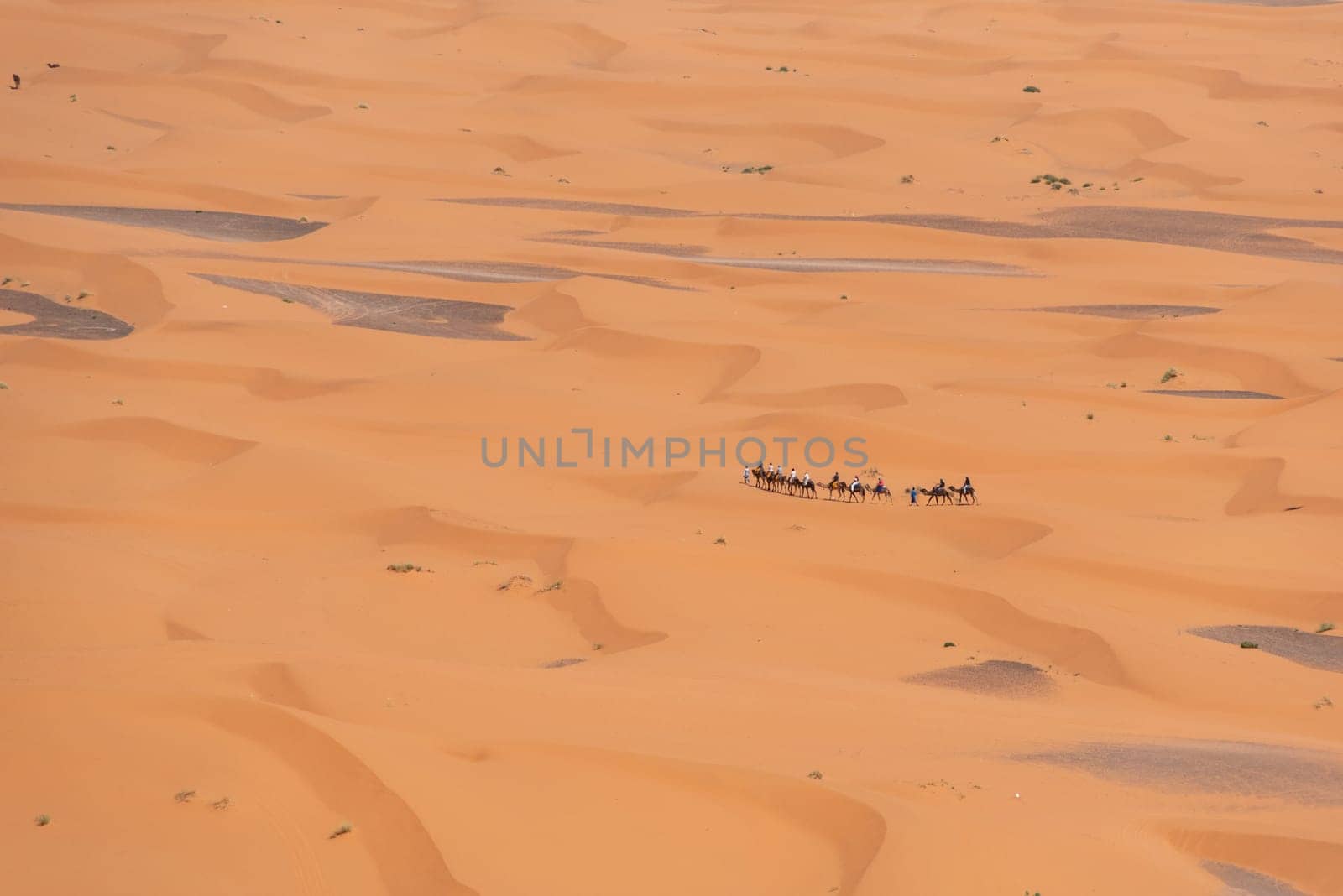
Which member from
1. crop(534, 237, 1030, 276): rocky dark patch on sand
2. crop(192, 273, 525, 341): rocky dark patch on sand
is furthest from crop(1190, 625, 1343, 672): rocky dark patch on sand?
crop(534, 237, 1030, 276): rocky dark patch on sand

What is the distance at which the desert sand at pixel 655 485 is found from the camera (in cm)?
1077

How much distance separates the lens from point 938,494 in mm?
21547

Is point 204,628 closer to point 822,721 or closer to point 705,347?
point 822,721

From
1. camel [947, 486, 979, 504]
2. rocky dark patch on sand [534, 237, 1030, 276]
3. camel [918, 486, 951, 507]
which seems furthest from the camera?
rocky dark patch on sand [534, 237, 1030, 276]

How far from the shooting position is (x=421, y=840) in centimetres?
1027

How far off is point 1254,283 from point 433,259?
17.8m

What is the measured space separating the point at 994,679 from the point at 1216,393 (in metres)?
14.6

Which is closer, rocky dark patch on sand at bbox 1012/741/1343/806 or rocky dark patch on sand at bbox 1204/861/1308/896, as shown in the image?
rocky dark patch on sand at bbox 1204/861/1308/896

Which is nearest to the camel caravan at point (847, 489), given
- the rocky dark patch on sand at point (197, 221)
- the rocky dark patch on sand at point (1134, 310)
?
the rocky dark patch on sand at point (1134, 310)

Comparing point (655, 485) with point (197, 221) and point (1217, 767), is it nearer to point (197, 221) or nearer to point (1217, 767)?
point (1217, 767)

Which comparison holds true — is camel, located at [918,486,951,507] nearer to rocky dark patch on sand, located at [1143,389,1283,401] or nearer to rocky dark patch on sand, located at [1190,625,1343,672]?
rocky dark patch on sand, located at [1190,625,1343,672]

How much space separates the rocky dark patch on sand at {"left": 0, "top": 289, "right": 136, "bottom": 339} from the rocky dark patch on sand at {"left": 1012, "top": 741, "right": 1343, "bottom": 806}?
2211 centimetres

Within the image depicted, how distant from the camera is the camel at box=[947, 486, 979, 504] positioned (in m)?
21.6

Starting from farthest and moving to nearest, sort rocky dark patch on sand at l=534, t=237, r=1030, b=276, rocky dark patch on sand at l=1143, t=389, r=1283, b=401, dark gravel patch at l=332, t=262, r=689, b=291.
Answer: rocky dark patch on sand at l=534, t=237, r=1030, b=276
dark gravel patch at l=332, t=262, r=689, b=291
rocky dark patch on sand at l=1143, t=389, r=1283, b=401
